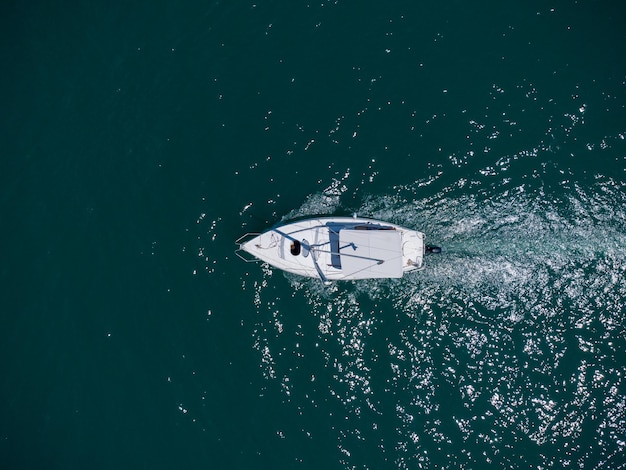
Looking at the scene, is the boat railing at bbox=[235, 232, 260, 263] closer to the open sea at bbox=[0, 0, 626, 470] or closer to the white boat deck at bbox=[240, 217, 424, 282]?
the open sea at bbox=[0, 0, 626, 470]

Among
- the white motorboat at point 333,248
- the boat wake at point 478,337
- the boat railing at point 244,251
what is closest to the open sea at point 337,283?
the boat wake at point 478,337

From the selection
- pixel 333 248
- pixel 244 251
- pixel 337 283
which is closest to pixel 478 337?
pixel 337 283

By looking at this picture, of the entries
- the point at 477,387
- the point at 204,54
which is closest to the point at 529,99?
the point at 477,387

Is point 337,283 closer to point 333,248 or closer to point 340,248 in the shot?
point 333,248

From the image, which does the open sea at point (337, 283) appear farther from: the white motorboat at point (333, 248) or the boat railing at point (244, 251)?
the white motorboat at point (333, 248)

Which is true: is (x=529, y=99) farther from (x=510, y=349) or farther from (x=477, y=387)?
(x=477, y=387)

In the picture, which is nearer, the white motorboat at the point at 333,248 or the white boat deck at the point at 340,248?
the white boat deck at the point at 340,248

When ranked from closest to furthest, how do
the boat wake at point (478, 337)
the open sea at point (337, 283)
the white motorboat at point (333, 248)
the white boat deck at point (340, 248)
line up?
the white boat deck at point (340, 248)
the white motorboat at point (333, 248)
the boat wake at point (478, 337)
the open sea at point (337, 283)
